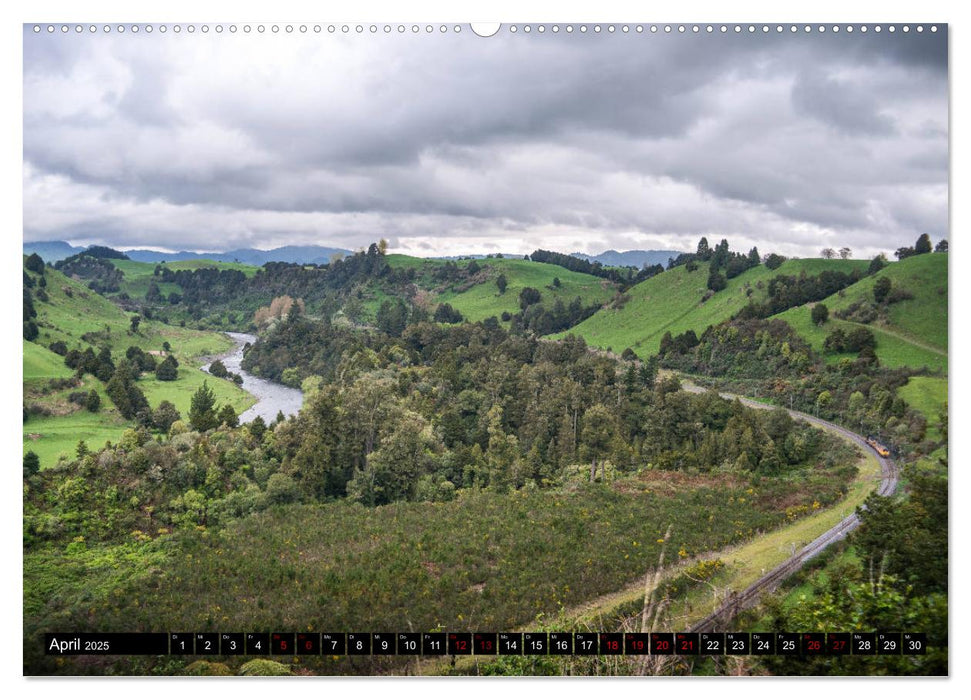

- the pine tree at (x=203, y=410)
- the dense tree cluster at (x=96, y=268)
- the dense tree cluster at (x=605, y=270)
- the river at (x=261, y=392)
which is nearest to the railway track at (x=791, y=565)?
Result: the pine tree at (x=203, y=410)

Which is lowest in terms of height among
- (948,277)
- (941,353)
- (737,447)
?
(737,447)

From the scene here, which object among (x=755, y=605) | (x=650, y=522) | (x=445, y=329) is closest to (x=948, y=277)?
(x=755, y=605)

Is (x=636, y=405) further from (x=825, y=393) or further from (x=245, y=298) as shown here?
(x=245, y=298)

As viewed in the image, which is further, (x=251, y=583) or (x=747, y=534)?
(x=747, y=534)

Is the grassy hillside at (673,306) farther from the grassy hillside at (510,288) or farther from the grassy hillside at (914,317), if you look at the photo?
the grassy hillside at (510,288)

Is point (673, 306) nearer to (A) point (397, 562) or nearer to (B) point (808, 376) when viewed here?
(B) point (808, 376)

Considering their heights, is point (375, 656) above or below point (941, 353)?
below
